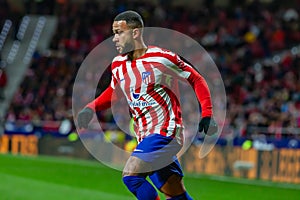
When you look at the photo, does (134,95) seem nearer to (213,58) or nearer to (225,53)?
(213,58)

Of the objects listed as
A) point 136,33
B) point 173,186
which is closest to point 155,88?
point 136,33

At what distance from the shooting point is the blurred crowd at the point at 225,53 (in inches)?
786

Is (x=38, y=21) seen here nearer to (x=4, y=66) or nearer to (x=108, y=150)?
(x=4, y=66)

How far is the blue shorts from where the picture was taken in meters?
6.53

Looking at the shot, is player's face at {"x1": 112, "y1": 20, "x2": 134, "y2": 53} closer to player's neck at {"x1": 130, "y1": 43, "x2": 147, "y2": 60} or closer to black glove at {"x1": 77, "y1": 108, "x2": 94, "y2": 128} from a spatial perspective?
player's neck at {"x1": 130, "y1": 43, "x2": 147, "y2": 60}

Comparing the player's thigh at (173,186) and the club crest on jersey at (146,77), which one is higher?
the club crest on jersey at (146,77)

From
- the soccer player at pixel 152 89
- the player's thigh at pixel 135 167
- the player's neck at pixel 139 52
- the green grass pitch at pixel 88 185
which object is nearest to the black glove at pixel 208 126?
the soccer player at pixel 152 89

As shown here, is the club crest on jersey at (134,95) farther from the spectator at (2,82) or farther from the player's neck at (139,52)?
the spectator at (2,82)

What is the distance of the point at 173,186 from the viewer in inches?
275

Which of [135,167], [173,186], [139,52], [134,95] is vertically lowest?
[173,186]

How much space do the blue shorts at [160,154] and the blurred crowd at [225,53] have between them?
11.3 metres

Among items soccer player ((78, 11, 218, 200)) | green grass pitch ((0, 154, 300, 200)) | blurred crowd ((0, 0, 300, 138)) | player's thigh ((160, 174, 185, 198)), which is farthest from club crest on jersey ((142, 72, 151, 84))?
blurred crowd ((0, 0, 300, 138))

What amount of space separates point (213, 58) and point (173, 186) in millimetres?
17597

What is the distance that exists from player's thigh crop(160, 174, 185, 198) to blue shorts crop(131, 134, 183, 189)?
54 millimetres
